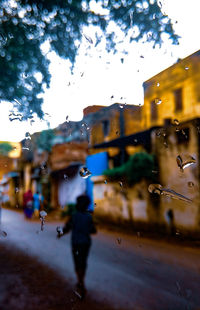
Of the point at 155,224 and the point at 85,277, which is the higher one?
the point at 155,224

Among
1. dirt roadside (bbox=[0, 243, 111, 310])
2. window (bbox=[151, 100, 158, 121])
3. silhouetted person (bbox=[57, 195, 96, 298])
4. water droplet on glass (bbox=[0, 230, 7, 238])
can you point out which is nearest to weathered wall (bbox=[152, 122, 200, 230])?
window (bbox=[151, 100, 158, 121])

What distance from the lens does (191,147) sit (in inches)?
72.0

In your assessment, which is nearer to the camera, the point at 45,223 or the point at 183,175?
the point at 45,223

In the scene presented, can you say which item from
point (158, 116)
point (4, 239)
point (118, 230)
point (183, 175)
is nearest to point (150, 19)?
point (158, 116)

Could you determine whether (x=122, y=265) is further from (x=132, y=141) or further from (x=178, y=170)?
(x=132, y=141)

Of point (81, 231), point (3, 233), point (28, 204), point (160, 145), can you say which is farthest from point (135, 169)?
point (3, 233)

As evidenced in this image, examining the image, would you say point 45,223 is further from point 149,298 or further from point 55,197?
point 149,298

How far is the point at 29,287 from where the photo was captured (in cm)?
130

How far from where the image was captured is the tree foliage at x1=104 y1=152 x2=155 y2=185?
1.30 meters

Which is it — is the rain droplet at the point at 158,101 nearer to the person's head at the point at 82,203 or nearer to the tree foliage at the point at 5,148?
the person's head at the point at 82,203

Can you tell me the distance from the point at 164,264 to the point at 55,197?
1189mm

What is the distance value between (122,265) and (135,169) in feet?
2.54

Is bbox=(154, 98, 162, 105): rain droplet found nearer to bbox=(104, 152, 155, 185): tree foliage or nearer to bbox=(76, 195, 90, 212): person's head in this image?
bbox=(104, 152, 155, 185): tree foliage

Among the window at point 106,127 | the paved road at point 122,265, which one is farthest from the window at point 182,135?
the paved road at point 122,265
